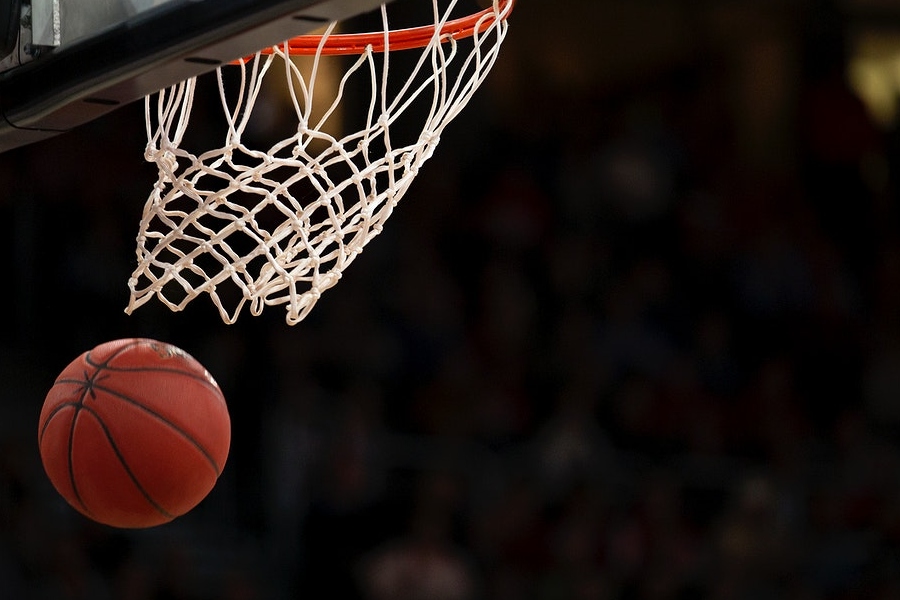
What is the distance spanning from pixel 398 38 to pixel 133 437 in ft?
2.71

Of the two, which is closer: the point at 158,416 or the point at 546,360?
the point at 158,416

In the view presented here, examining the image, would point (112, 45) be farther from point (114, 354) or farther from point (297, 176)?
point (114, 354)

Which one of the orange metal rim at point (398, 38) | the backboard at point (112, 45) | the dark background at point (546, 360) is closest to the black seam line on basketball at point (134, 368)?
the backboard at point (112, 45)

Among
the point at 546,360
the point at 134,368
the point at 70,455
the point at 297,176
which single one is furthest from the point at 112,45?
the point at 546,360

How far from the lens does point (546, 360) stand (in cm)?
651

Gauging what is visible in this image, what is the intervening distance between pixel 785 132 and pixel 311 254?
21.3 ft

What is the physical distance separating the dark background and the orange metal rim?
305 cm

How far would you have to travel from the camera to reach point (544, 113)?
7.71 metres

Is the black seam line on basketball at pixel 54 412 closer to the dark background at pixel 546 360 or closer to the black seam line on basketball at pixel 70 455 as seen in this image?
the black seam line on basketball at pixel 70 455

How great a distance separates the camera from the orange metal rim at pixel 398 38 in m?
2.44

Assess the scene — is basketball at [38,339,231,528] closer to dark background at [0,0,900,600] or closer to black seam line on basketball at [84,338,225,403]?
black seam line on basketball at [84,338,225,403]

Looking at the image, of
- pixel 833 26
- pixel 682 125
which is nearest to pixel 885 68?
pixel 833 26

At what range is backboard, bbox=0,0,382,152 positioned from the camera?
5.99ft

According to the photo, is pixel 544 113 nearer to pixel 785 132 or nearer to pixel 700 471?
pixel 785 132
